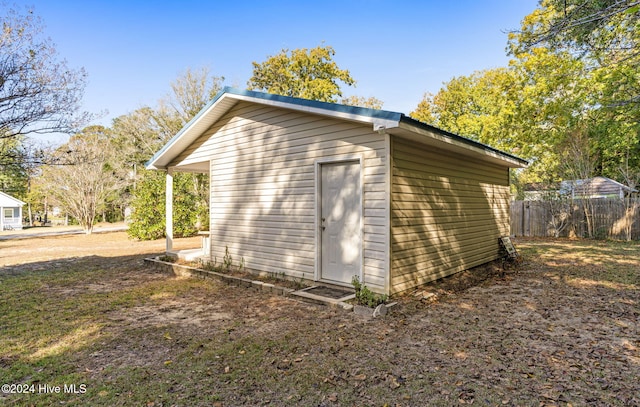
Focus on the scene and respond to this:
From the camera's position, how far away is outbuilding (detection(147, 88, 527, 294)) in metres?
5.35

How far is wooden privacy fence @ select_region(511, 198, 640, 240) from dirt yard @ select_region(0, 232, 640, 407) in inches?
343

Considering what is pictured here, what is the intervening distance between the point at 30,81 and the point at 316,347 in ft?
30.8

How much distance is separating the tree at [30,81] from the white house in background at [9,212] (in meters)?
27.9

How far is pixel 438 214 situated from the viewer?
21.5 feet

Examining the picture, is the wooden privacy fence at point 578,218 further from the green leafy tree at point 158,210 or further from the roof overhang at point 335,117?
the green leafy tree at point 158,210

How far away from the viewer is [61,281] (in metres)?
7.12

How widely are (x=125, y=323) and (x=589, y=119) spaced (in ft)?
72.5

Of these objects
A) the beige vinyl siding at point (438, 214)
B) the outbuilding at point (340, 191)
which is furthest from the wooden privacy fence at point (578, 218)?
the outbuilding at point (340, 191)

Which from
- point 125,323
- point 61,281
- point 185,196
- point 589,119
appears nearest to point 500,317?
point 125,323

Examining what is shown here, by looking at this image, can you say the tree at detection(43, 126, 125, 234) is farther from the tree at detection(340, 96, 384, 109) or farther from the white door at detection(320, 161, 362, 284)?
the tree at detection(340, 96, 384, 109)

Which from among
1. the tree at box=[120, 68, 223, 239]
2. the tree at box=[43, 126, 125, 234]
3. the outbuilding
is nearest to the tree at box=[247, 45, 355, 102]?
the tree at box=[120, 68, 223, 239]

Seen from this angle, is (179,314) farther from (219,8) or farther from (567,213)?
(567,213)

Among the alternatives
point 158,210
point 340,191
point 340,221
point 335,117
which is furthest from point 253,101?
point 158,210

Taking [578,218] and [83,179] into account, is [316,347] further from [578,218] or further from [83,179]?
[83,179]
